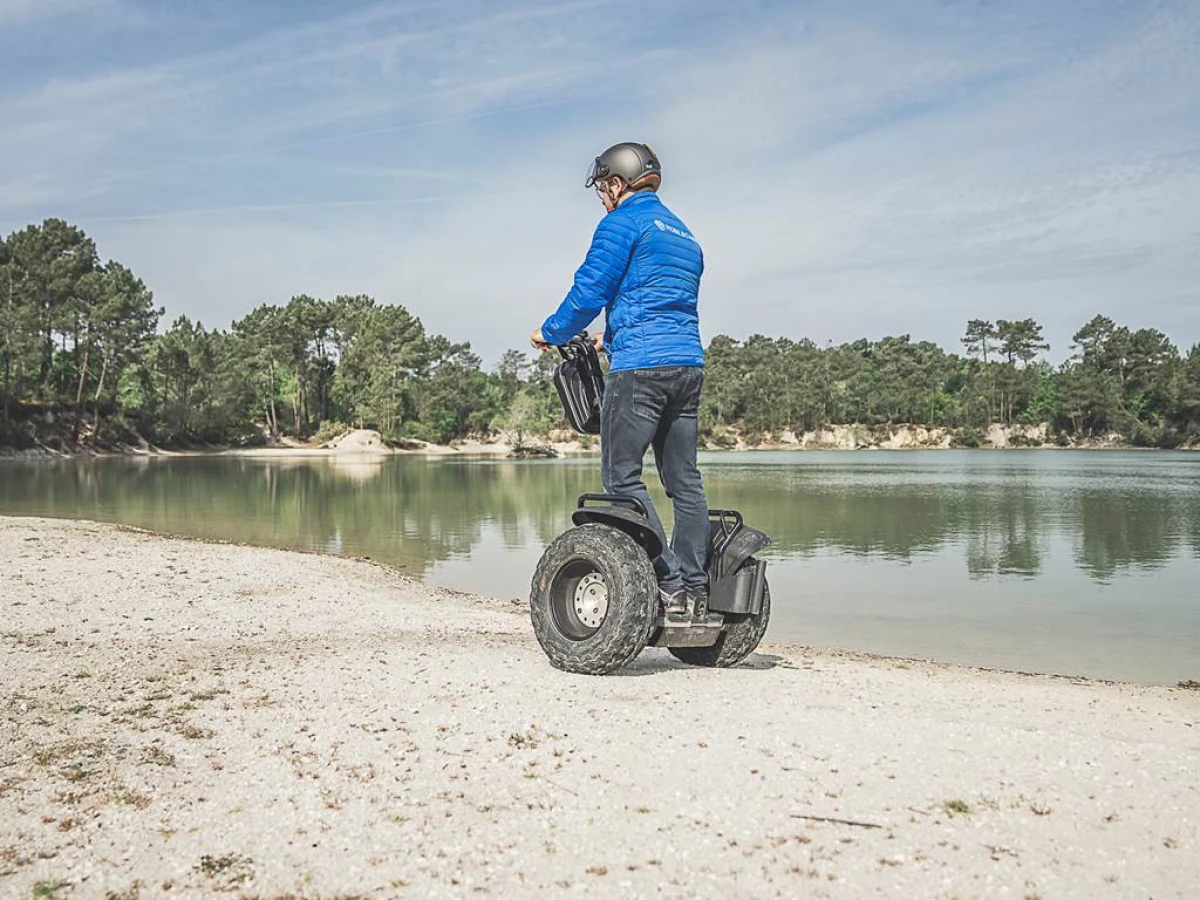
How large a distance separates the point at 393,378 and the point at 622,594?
93.8 metres

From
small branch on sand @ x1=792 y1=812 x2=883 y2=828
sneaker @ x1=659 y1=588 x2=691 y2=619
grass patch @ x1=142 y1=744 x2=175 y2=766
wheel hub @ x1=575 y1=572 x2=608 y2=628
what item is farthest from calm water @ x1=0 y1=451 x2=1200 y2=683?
grass patch @ x1=142 y1=744 x2=175 y2=766

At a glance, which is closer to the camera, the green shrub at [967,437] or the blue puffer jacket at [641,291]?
the blue puffer jacket at [641,291]

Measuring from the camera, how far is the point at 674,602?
5328 mm

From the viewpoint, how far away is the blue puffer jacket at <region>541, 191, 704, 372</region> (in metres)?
5.11

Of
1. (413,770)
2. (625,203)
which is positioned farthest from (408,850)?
(625,203)

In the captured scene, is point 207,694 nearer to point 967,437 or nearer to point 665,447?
point 665,447

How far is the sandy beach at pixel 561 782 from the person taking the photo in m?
2.84

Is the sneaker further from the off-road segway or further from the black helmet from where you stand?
the black helmet

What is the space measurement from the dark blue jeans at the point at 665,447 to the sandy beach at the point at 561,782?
27.1 inches

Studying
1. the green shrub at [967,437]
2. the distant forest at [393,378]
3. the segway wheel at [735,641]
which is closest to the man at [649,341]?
the segway wheel at [735,641]

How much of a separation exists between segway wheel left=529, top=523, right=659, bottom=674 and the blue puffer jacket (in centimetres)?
105

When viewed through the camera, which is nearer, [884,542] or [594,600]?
[594,600]

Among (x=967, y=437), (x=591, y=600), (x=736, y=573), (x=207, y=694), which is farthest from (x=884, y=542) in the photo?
(x=967, y=437)

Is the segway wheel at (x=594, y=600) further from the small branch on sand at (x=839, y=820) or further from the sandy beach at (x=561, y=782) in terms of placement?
the small branch on sand at (x=839, y=820)
